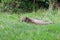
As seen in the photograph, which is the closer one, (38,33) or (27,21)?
(38,33)

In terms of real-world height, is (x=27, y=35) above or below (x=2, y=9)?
above

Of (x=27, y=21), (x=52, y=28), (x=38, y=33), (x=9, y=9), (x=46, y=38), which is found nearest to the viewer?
(x=46, y=38)

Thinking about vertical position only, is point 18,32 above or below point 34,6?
above

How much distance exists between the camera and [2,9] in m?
20.1

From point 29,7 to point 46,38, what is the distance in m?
12.5

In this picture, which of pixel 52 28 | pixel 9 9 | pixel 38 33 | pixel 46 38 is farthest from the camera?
pixel 9 9

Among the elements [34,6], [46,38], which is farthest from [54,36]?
[34,6]

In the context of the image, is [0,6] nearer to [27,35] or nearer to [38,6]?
[38,6]

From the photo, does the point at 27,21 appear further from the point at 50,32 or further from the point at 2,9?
the point at 2,9

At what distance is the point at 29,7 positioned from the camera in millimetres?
20016

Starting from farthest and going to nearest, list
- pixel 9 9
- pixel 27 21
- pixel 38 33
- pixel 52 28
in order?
pixel 9 9, pixel 27 21, pixel 52 28, pixel 38 33

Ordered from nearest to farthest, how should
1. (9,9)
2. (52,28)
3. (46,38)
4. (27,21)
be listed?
1. (46,38)
2. (52,28)
3. (27,21)
4. (9,9)

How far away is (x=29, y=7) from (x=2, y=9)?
209 cm

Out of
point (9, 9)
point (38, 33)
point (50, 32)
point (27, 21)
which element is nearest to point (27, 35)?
point (38, 33)
